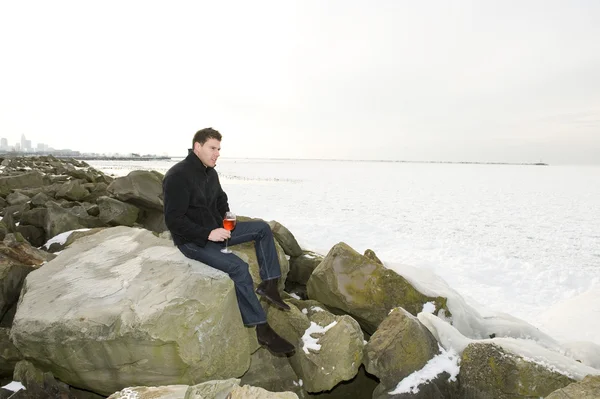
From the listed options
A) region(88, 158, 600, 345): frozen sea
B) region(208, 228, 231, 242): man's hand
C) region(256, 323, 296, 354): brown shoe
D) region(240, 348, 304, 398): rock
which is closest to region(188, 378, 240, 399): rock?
region(256, 323, 296, 354): brown shoe

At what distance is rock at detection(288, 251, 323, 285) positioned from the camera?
27.3ft

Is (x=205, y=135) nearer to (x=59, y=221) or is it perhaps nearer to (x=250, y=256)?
(x=250, y=256)

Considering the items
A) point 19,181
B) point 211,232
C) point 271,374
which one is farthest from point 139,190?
point 19,181

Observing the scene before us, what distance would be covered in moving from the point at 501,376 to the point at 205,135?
5358 millimetres

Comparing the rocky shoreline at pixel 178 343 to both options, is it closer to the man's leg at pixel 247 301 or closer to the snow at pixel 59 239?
the man's leg at pixel 247 301

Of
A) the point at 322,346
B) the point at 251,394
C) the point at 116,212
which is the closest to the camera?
the point at 251,394

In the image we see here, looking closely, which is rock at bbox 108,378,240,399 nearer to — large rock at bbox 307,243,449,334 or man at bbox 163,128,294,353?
man at bbox 163,128,294,353

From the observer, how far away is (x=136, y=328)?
430 cm

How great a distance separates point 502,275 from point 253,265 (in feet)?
30.1

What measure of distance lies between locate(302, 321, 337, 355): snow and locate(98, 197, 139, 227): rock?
7.05 metres

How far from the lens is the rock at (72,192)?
41.5ft

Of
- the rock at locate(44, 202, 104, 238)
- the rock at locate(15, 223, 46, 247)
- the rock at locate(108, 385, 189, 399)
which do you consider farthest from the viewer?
the rock at locate(15, 223, 46, 247)

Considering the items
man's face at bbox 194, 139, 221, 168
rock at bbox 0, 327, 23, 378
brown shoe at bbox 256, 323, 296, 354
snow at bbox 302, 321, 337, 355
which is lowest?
rock at bbox 0, 327, 23, 378

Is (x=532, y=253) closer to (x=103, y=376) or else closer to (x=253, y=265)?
(x=253, y=265)
